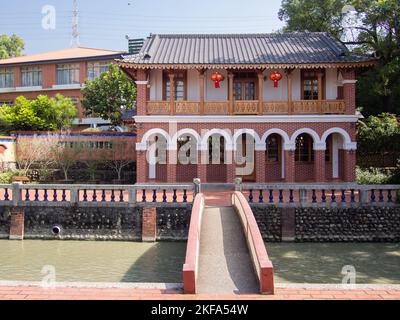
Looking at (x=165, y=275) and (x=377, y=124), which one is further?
(x=377, y=124)

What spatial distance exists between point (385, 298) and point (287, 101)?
13.4 metres

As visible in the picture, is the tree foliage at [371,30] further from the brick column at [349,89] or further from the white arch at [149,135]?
the white arch at [149,135]

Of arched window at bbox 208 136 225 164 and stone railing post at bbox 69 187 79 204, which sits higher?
arched window at bbox 208 136 225 164

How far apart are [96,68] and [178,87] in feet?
54.5

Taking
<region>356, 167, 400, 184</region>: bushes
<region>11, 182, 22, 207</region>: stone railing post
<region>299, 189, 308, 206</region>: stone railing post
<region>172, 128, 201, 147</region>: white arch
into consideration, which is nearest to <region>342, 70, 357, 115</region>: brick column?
<region>356, 167, 400, 184</region>: bushes

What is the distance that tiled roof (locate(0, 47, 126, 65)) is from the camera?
33.6 metres

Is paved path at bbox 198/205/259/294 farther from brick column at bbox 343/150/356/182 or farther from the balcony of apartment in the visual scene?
brick column at bbox 343/150/356/182

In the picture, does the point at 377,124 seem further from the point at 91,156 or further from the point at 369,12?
the point at 91,156

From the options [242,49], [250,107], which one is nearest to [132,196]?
[250,107]

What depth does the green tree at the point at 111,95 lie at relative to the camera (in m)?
25.9

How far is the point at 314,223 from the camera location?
43.1 ft

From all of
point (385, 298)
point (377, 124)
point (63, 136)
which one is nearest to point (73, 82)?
point (63, 136)

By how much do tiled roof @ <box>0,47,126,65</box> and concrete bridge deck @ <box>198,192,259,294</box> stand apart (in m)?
24.9

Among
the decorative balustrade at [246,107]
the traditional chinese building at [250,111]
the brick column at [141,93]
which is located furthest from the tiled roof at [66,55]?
the decorative balustrade at [246,107]
